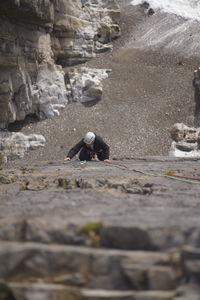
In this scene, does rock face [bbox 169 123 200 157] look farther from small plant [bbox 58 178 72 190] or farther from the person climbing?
small plant [bbox 58 178 72 190]

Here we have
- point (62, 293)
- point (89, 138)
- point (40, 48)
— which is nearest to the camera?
point (62, 293)

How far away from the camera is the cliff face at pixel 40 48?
19906 mm

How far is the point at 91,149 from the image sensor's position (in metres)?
10.6

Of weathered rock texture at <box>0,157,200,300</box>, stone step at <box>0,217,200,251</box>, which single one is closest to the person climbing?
weathered rock texture at <box>0,157,200,300</box>

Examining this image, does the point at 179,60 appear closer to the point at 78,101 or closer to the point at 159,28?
the point at 159,28

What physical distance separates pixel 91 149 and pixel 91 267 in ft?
25.9

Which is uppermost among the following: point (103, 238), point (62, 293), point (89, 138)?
point (103, 238)

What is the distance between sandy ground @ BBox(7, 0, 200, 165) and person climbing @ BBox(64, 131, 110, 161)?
24.5 feet

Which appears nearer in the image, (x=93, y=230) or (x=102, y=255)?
(x=102, y=255)

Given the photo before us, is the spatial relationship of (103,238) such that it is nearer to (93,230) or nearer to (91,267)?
(93,230)

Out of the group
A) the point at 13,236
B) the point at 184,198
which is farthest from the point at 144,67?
the point at 13,236

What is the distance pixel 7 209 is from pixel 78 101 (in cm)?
1928

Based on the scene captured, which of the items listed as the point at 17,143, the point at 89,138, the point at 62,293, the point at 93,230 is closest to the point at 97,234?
the point at 93,230

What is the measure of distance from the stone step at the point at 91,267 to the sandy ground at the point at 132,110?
15.3m
